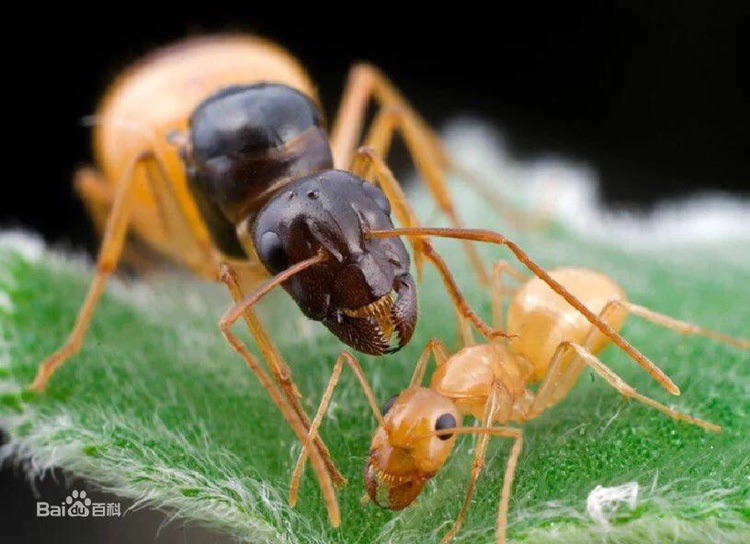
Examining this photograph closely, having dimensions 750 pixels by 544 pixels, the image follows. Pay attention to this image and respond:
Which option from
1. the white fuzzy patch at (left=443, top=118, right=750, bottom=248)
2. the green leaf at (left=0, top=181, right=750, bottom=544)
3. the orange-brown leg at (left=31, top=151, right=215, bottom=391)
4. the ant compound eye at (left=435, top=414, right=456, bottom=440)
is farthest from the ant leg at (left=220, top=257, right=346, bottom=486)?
the white fuzzy patch at (left=443, top=118, right=750, bottom=248)

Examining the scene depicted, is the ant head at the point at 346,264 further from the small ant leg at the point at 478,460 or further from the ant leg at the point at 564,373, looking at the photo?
the ant leg at the point at 564,373

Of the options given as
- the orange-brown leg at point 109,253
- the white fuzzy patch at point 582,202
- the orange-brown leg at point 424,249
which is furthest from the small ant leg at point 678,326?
the orange-brown leg at point 109,253

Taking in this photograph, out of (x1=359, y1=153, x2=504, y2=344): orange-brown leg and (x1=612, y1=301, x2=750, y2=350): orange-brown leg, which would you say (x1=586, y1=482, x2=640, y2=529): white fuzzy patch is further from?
(x1=612, y1=301, x2=750, y2=350): orange-brown leg

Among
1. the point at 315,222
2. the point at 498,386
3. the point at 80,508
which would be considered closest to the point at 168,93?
the point at 315,222

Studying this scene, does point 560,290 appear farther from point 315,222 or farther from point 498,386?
point 315,222

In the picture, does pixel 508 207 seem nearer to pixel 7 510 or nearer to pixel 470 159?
pixel 470 159
